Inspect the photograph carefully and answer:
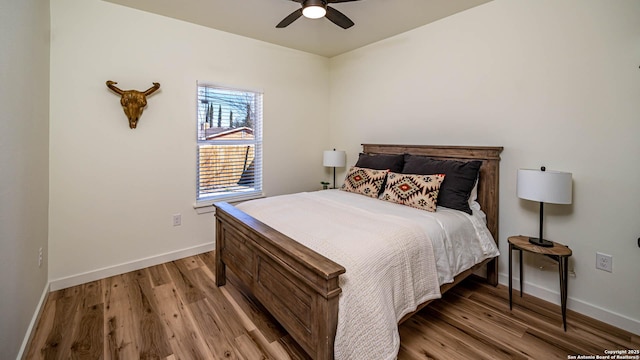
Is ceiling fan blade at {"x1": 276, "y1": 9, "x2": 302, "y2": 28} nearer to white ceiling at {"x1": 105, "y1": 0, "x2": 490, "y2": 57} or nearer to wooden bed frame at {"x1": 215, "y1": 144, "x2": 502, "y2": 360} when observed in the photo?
white ceiling at {"x1": 105, "y1": 0, "x2": 490, "y2": 57}

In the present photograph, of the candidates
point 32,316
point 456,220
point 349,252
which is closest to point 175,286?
point 32,316

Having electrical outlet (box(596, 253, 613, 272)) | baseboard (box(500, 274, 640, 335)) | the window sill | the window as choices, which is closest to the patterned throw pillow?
the window

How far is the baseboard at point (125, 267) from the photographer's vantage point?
2518 millimetres

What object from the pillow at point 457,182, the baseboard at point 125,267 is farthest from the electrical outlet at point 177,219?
the pillow at point 457,182

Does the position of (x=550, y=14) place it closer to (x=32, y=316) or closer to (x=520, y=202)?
(x=520, y=202)

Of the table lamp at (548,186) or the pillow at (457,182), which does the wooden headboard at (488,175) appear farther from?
the table lamp at (548,186)

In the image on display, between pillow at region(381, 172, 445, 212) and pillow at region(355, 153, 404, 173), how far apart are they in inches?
10.6

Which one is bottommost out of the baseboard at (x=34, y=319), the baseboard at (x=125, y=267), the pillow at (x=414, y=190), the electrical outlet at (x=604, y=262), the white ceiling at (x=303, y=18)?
the baseboard at (x=34, y=319)

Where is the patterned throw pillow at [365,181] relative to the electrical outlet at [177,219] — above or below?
above

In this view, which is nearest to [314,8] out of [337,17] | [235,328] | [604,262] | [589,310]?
[337,17]

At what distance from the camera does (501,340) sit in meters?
1.87

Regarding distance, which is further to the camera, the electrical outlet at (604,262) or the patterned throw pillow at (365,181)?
the patterned throw pillow at (365,181)

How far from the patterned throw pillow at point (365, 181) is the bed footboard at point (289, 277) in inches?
51.6

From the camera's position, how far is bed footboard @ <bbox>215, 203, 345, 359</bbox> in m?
1.36
